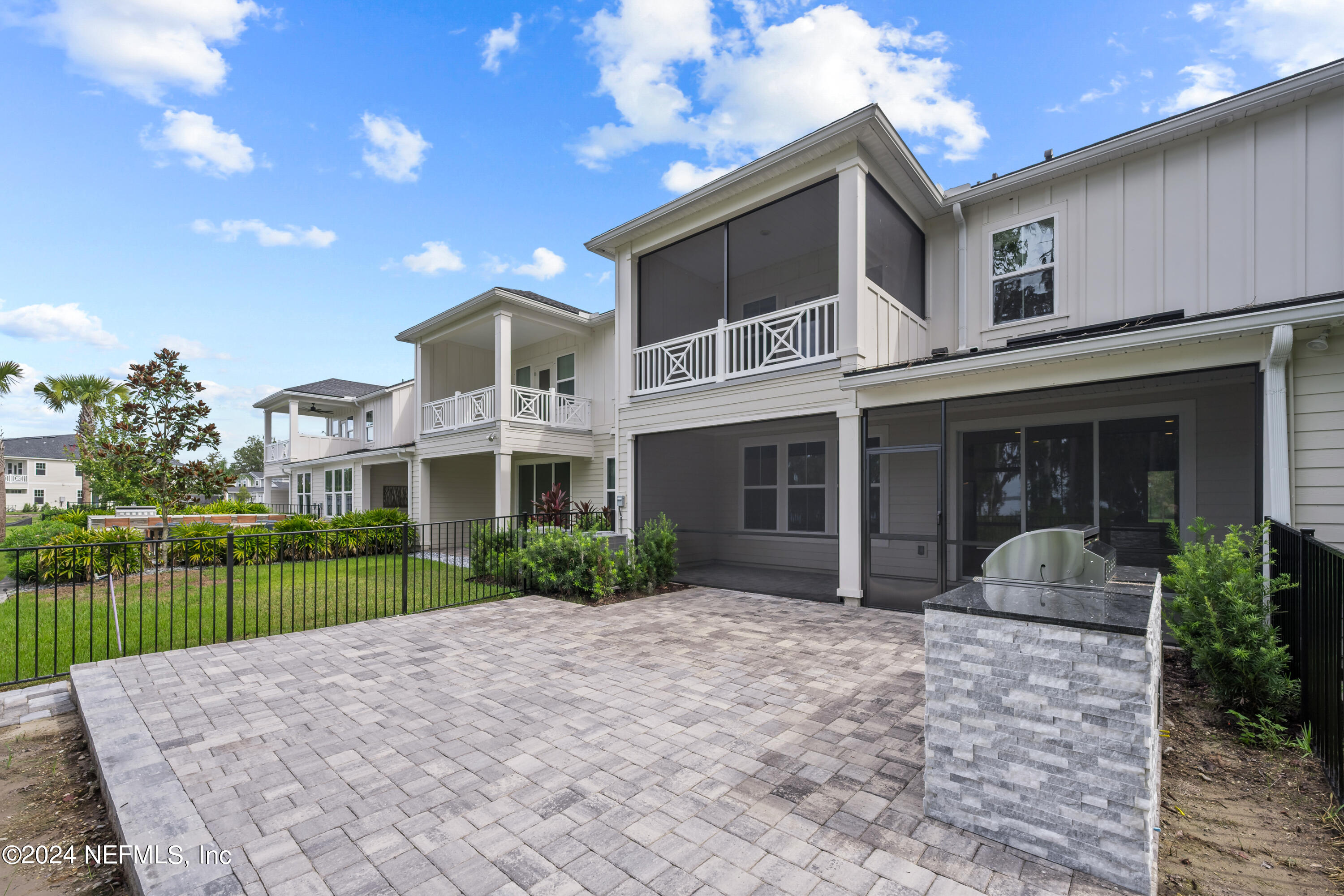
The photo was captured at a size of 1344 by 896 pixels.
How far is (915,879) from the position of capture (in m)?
2.18

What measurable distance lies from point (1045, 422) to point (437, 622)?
30.2 feet

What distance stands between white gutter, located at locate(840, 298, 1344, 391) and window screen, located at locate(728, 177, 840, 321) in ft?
8.39

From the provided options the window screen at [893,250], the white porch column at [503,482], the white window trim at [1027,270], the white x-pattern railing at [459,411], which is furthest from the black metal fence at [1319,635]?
the white x-pattern railing at [459,411]

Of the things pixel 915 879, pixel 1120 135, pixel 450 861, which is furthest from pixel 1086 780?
pixel 1120 135

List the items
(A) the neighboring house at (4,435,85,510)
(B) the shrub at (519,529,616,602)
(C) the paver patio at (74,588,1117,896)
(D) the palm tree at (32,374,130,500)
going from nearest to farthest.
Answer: (C) the paver patio at (74,588,1117,896) → (B) the shrub at (519,529,616,602) → (D) the palm tree at (32,374,130,500) → (A) the neighboring house at (4,435,85,510)

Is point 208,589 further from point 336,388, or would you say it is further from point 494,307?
point 336,388

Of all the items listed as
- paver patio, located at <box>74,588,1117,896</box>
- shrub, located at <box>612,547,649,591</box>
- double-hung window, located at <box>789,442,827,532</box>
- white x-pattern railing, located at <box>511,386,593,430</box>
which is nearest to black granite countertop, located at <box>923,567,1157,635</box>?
paver patio, located at <box>74,588,1117,896</box>

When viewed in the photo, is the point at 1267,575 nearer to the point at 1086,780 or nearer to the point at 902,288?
the point at 1086,780

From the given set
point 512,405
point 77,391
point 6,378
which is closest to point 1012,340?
point 512,405

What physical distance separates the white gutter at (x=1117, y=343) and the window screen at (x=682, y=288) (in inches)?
155

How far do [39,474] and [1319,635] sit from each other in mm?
76363

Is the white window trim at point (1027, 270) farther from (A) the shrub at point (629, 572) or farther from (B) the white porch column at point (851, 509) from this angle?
(A) the shrub at point (629, 572)

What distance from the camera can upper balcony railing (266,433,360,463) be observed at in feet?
70.1

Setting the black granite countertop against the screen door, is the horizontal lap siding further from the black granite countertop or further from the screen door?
the screen door
